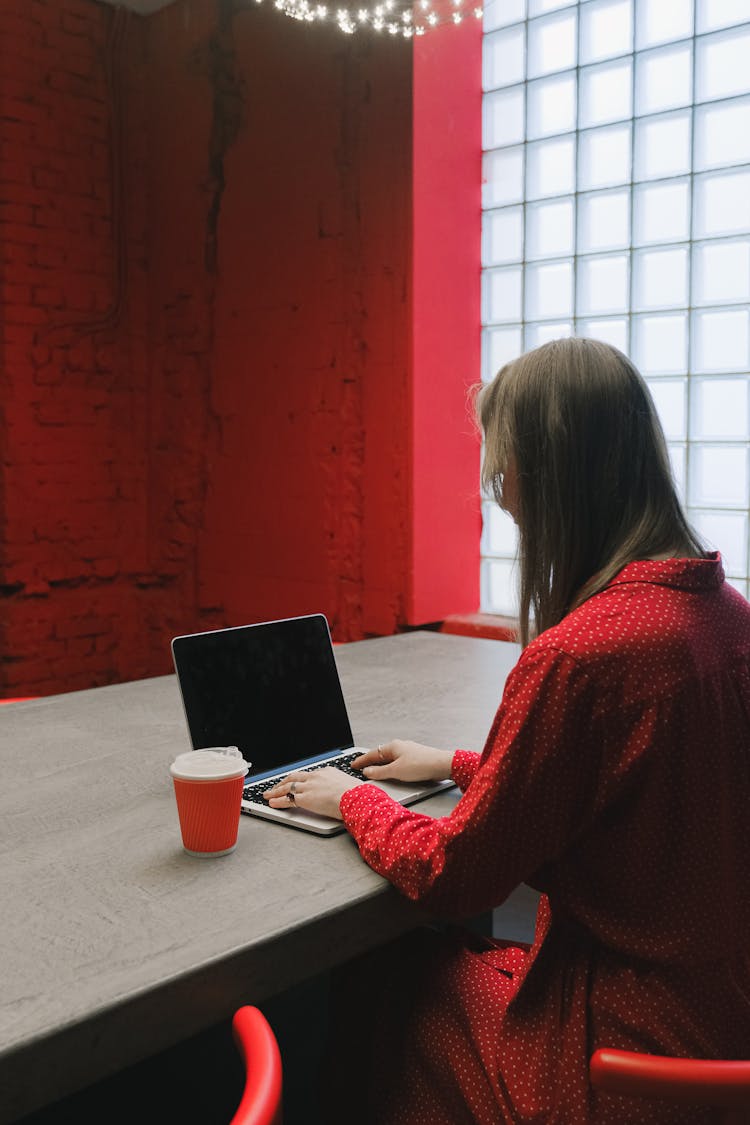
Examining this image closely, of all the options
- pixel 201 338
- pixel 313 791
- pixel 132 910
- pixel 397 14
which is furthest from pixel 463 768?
pixel 201 338

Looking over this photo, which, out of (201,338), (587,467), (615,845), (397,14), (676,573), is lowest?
(615,845)

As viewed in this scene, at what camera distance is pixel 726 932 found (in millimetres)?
1022

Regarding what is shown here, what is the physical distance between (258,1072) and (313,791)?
55 cm

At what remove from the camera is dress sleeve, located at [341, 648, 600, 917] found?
1.01 m

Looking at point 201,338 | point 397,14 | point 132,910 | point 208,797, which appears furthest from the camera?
point 201,338

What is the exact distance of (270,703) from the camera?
1.48m

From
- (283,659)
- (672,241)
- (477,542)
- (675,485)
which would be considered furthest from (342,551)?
(675,485)

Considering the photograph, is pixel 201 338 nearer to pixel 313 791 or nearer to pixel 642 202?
pixel 642 202

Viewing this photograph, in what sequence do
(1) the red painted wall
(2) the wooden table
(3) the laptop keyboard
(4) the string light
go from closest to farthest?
(2) the wooden table → (3) the laptop keyboard → (4) the string light → (1) the red painted wall

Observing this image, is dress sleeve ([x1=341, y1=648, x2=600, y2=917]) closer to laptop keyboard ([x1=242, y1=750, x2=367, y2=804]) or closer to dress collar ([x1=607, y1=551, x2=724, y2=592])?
dress collar ([x1=607, y1=551, x2=724, y2=592])

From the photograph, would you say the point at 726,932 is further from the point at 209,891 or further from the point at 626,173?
the point at 626,173

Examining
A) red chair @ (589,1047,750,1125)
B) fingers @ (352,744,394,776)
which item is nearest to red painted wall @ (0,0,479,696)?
fingers @ (352,744,394,776)

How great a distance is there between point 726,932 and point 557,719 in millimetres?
275

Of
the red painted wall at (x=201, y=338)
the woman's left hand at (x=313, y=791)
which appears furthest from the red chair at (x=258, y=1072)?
the red painted wall at (x=201, y=338)
